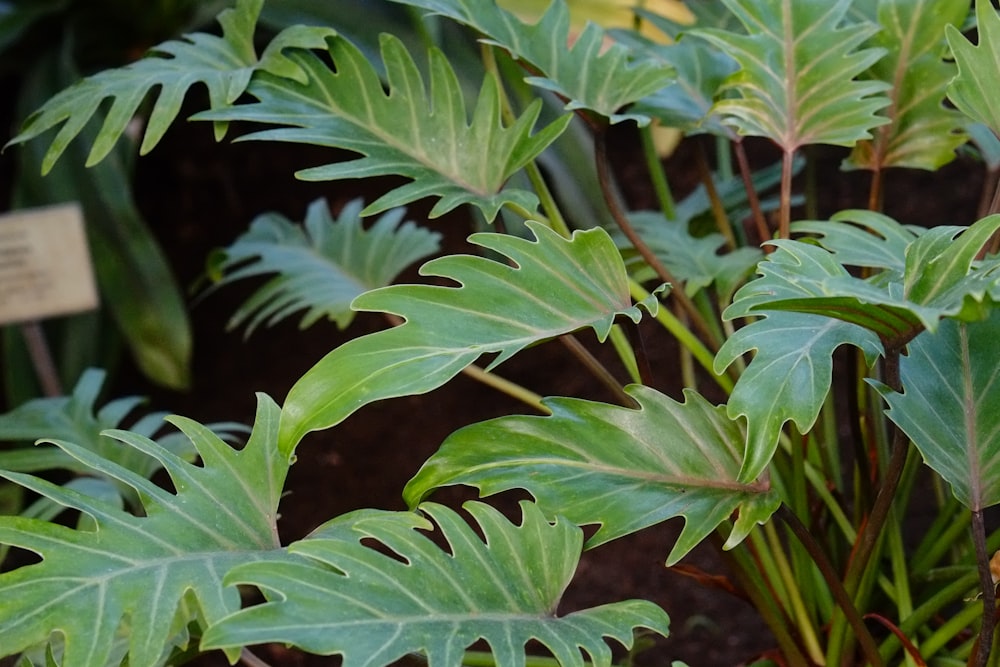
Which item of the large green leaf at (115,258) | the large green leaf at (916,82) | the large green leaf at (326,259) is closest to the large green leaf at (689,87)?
the large green leaf at (916,82)

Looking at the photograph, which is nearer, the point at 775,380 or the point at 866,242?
the point at 775,380

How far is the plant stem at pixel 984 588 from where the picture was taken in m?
0.53

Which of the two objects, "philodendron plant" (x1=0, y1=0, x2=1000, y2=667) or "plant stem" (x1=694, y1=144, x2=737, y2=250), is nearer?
"philodendron plant" (x1=0, y1=0, x2=1000, y2=667)

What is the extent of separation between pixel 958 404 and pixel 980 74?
263 millimetres

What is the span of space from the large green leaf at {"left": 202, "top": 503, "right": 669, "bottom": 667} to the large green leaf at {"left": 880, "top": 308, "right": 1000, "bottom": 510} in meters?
0.20

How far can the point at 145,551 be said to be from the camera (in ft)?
1.72

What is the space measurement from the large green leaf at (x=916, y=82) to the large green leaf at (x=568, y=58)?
23cm

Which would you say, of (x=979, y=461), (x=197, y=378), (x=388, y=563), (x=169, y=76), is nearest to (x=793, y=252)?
(x=979, y=461)

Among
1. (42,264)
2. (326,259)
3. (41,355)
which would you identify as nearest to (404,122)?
(326,259)

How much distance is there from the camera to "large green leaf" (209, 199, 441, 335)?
0.97 metres

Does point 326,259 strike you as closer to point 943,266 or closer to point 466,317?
point 466,317

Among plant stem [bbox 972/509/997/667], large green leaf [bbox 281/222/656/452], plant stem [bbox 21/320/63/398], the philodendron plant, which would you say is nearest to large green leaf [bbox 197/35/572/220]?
the philodendron plant

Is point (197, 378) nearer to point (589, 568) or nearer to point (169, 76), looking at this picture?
point (589, 568)

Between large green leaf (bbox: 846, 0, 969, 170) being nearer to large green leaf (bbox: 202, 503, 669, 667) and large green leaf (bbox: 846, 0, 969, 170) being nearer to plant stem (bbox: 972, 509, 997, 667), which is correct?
plant stem (bbox: 972, 509, 997, 667)
